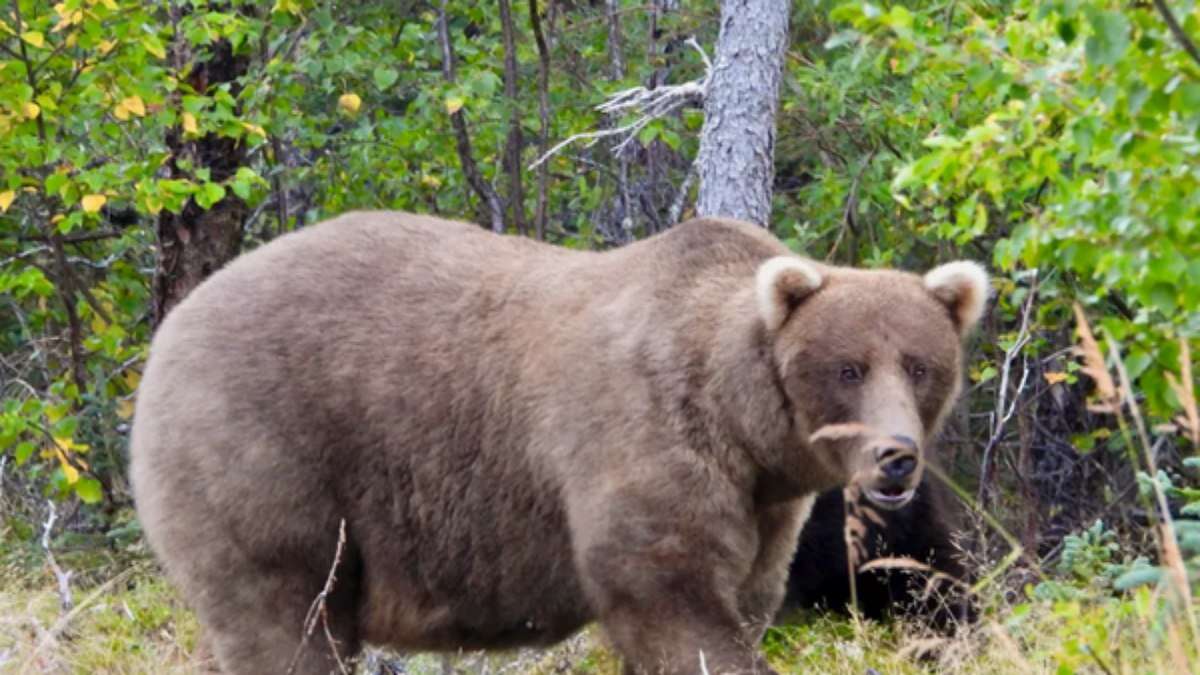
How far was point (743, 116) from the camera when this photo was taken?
8.09m

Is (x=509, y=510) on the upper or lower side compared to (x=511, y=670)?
upper

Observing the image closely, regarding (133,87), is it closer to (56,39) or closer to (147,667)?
(56,39)

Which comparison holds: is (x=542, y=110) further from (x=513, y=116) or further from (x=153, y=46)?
(x=153, y=46)

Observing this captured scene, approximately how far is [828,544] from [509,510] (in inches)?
127

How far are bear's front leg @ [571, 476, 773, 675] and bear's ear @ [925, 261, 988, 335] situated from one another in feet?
3.23

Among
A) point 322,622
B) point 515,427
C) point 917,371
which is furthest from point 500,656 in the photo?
point 917,371

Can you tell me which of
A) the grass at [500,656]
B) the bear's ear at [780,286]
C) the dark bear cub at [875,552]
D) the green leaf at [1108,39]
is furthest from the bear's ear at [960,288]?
the dark bear cub at [875,552]

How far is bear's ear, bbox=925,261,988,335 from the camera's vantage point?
6.00m

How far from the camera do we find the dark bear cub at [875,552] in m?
8.84

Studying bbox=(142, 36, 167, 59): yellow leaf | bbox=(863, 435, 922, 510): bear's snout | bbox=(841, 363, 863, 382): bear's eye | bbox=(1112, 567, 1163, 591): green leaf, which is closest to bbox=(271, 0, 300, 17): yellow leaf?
bbox=(142, 36, 167, 59): yellow leaf

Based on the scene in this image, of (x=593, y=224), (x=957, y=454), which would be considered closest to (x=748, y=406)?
(x=593, y=224)

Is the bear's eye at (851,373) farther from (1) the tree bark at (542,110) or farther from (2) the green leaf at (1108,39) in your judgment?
(1) the tree bark at (542,110)

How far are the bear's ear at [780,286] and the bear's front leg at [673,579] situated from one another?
57cm

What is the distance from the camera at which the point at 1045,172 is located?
5074 millimetres
